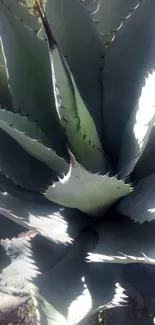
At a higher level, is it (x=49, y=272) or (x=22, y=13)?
(x=22, y=13)

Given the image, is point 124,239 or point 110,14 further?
point 110,14

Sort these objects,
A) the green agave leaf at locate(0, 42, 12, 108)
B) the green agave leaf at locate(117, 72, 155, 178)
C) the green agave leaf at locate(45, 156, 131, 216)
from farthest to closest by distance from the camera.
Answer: the green agave leaf at locate(0, 42, 12, 108)
the green agave leaf at locate(117, 72, 155, 178)
the green agave leaf at locate(45, 156, 131, 216)

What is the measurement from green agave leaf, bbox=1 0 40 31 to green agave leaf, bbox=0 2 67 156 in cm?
8

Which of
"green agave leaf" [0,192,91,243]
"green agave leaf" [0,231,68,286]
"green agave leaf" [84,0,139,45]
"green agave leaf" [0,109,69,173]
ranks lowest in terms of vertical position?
"green agave leaf" [0,231,68,286]

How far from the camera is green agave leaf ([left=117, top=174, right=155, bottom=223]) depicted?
747 mm

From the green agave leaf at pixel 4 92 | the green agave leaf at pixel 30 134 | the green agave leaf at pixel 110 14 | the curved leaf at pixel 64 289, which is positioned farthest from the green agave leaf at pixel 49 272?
the green agave leaf at pixel 110 14

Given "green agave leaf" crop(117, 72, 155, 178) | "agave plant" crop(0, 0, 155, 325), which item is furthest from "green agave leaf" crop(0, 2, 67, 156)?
"green agave leaf" crop(117, 72, 155, 178)

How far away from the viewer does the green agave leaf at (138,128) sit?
0.78 meters

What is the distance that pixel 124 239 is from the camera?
2.64 feet

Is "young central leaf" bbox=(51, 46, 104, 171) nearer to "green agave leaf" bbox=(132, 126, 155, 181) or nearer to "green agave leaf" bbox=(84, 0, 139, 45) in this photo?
"green agave leaf" bbox=(132, 126, 155, 181)

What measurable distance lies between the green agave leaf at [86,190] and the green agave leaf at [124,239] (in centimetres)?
5

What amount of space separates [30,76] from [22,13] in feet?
0.44

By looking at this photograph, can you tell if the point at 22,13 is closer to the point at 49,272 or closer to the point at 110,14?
the point at 110,14

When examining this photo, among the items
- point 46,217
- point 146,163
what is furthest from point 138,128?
point 46,217
